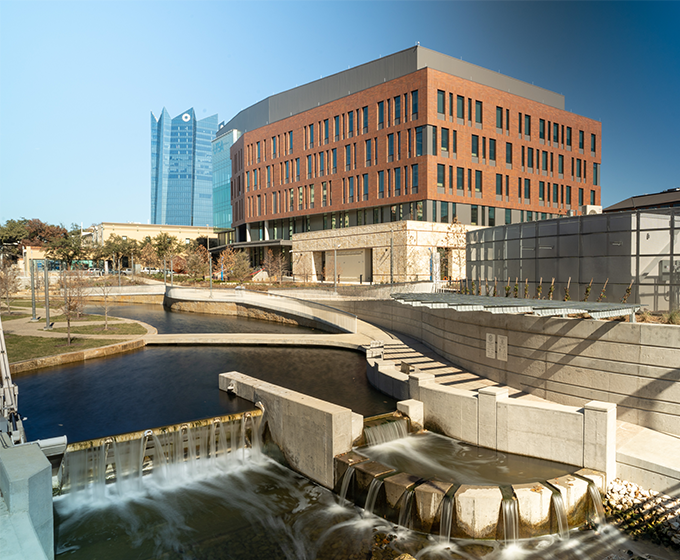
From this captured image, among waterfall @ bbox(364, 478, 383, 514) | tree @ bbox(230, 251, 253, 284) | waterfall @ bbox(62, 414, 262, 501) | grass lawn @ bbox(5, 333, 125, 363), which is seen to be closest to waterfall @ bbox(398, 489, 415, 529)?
waterfall @ bbox(364, 478, 383, 514)

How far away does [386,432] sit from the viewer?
13164 mm

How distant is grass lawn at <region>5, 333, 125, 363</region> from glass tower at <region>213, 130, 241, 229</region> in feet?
310

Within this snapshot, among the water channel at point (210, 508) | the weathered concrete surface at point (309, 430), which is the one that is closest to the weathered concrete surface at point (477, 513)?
the water channel at point (210, 508)

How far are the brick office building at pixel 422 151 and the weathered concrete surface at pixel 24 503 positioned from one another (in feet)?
150

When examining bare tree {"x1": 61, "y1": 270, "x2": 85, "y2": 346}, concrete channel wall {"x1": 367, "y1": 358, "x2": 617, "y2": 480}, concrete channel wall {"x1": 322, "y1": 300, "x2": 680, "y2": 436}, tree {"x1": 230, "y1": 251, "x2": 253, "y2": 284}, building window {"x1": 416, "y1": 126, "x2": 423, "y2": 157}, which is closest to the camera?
concrete channel wall {"x1": 367, "y1": 358, "x2": 617, "y2": 480}

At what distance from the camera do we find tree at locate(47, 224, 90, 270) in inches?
3467

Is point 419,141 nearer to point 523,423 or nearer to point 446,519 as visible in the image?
point 523,423

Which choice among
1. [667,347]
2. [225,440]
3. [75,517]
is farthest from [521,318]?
[75,517]

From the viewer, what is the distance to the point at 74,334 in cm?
2731

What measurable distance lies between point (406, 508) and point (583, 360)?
7.62 m

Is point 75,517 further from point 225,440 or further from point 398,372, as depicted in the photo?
point 398,372

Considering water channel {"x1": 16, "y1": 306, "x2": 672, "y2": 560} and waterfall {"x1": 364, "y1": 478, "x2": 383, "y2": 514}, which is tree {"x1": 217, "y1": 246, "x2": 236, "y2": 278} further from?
waterfall {"x1": 364, "y1": 478, "x2": 383, "y2": 514}

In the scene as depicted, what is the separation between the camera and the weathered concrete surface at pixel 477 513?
30.2 ft

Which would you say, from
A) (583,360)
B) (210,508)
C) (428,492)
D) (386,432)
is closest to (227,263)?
(386,432)
